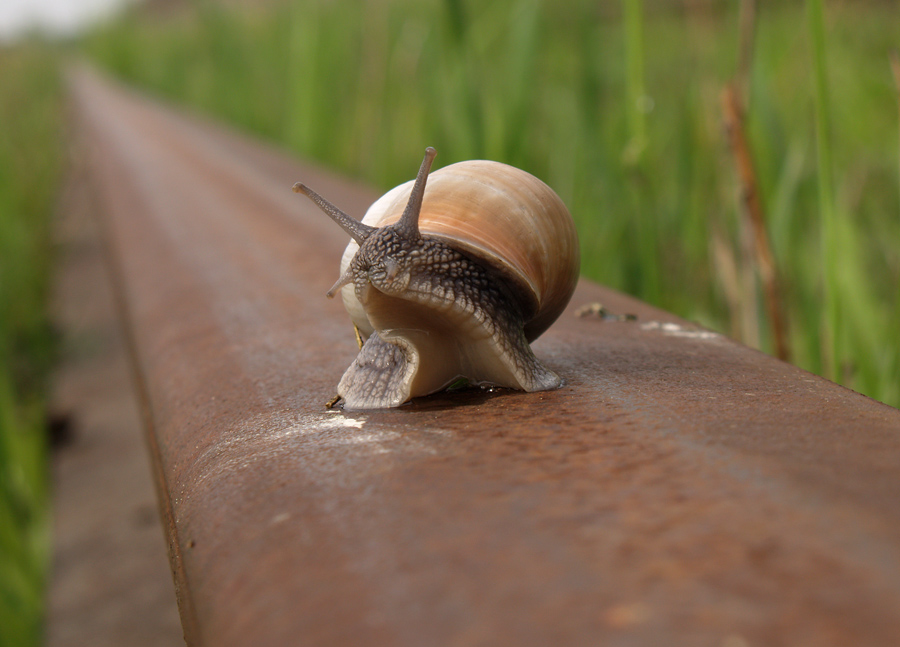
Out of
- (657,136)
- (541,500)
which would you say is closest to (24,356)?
(657,136)

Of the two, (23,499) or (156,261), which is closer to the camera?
(156,261)

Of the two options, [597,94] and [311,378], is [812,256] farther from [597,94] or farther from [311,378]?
[311,378]

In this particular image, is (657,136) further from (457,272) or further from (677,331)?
(457,272)

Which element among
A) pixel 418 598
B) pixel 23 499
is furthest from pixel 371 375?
pixel 23 499

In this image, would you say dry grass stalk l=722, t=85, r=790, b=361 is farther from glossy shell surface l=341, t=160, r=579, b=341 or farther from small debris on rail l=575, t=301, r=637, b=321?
glossy shell surface l=341, t=160, r=579, b=341

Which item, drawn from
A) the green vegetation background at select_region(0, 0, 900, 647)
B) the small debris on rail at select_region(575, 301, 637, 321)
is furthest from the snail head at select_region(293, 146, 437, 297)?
the green vegetation background at select_region(0, 0, 900, 647)

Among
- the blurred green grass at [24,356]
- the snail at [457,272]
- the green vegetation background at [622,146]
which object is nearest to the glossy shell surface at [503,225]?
the snail at [457,272]

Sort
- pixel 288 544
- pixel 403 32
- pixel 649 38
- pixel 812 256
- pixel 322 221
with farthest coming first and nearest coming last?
pixel 649 38
pixel 403 32
pixel 812 256
pixel 322 221
pixel 288 544

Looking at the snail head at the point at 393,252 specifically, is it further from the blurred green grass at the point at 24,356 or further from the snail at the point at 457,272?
the blurred green grass at the point at 24,356
